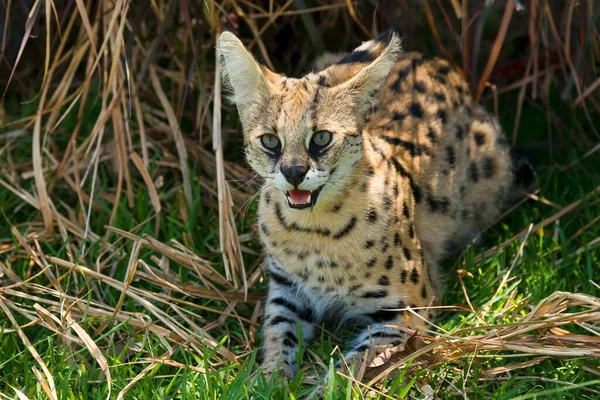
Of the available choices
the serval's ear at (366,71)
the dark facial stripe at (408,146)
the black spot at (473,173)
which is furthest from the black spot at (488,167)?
the serval's ear at (366,71)

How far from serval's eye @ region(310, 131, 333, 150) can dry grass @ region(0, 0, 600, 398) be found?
744mm

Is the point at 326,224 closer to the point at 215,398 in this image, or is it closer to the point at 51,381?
the point at 215,398

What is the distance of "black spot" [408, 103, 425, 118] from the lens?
4328 millimetres

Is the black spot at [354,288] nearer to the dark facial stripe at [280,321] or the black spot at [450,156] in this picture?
the dark facial stripe at [280,321]

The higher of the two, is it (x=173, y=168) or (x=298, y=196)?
(x=298, y=196)

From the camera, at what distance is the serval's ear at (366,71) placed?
3.52 metres

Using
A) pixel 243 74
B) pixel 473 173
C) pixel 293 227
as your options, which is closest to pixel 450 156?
pixel 473 173

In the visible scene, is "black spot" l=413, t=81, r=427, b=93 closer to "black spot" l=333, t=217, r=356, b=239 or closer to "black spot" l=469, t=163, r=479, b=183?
"black spot" l=469, t=163, r=479, b=183

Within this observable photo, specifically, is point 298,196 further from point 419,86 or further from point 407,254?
point 419,86

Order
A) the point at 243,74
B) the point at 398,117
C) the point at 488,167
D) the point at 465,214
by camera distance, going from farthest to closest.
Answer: the point at 488,167, the point at 465,214, the point at 398,117, the point at 243,74

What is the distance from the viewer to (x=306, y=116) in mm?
3426

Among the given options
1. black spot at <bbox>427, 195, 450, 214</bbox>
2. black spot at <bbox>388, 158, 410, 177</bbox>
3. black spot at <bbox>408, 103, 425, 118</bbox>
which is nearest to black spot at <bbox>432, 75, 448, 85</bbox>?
black spot at <bbox>408, 103, 425, 118</bbox>

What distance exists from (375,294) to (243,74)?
1047 mm

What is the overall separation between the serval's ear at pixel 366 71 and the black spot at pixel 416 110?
26.1 inches
